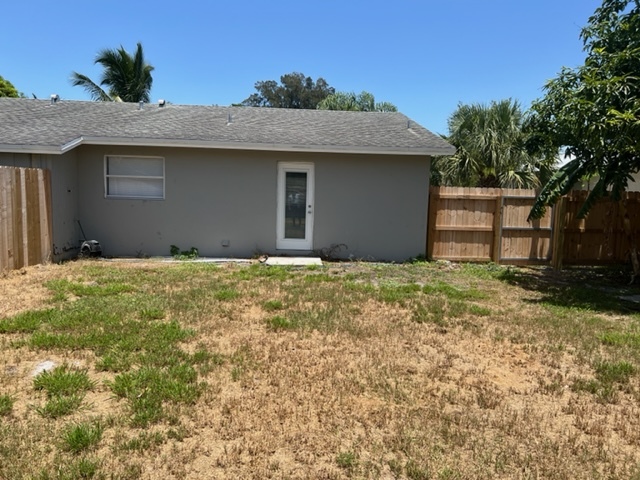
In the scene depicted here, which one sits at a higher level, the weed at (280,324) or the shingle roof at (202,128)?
the shingle roof at (202,128)

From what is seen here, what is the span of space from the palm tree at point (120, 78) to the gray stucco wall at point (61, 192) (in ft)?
46.0

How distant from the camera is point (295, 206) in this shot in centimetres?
1078

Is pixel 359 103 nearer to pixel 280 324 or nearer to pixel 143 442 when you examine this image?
pixel 280 324

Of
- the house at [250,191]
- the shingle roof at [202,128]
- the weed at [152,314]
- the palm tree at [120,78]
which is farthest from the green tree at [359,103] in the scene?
the weed at [152,314]

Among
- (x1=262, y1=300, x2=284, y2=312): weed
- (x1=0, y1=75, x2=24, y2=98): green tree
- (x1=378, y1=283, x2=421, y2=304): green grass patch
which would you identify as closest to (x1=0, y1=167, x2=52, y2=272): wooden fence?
(x1=262, y1=300, x2=284, y2=312): weed

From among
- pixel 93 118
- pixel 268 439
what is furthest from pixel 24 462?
pixel 93 118

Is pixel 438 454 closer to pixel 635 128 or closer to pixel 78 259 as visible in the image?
pixel 635 128

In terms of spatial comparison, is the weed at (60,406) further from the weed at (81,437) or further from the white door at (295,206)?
the white door at (295,206)

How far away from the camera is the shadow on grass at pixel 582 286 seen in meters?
7.22

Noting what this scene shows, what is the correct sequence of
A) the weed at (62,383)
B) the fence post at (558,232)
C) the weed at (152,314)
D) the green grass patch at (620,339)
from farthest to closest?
the fence post at (558,232)
the weed at (152,314)
the green grass patch at (620,339)
the weed at (62,383)

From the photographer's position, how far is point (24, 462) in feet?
8.94

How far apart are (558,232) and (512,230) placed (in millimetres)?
954

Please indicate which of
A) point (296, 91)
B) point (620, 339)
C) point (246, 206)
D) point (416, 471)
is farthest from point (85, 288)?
point (296, 91)

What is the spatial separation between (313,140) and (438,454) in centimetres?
826
